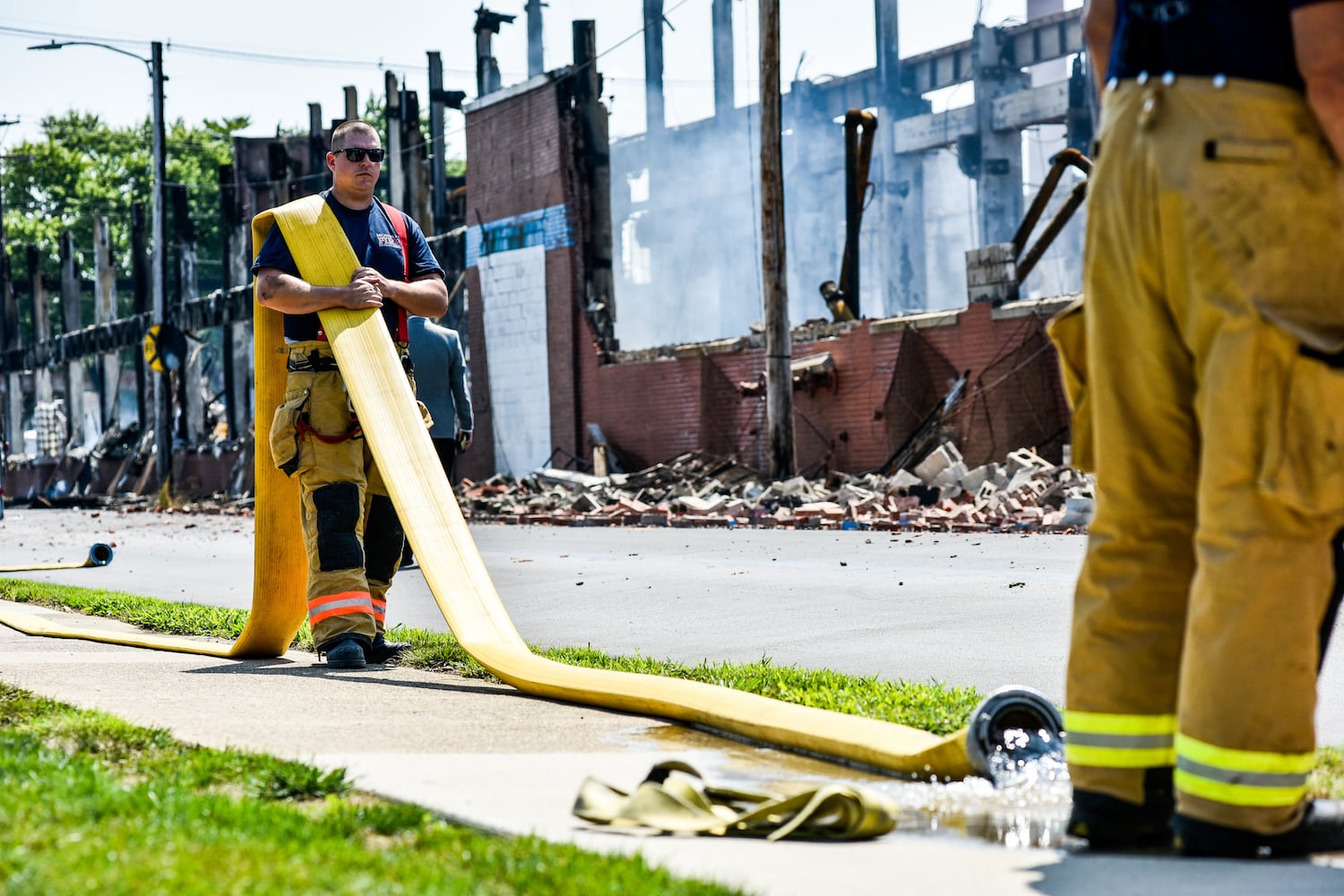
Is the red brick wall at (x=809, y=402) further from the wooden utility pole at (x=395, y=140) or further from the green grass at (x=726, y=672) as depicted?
the green grass at (x=726, y=672)

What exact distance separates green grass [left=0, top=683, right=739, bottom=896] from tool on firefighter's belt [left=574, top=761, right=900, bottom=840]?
299mm

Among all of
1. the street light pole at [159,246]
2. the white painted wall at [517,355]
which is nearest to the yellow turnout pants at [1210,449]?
the white painted wall at [517,355]

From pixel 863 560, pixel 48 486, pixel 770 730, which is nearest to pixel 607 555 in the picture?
pixel 863 560

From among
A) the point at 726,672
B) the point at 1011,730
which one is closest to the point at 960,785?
the point at 1011,730

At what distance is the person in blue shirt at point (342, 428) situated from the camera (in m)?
5.92

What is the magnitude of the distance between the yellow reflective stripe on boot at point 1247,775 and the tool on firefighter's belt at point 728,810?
58 cm

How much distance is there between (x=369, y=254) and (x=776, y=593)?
10.8 ft

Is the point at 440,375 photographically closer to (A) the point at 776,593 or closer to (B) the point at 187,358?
(A) the point at 776,593

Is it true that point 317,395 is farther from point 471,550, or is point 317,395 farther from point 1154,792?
point 1154,792

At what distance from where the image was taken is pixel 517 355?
3047cm

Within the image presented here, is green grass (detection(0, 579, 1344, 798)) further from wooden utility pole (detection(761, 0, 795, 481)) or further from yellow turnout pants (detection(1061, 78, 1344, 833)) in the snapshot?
wooden utility pole (detection(761, 0, 795, 481))

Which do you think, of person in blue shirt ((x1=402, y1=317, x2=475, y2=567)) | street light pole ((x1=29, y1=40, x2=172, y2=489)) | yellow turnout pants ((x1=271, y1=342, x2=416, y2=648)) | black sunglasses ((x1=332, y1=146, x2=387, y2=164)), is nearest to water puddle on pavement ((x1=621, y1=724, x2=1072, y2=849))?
yellow turnout pants ((x1=271, y1=342, x2=416, y2=648))

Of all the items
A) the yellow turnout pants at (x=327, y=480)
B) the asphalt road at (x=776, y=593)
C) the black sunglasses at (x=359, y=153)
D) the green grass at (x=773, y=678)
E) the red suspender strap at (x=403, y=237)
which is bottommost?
the asphalt road at (x=776, y=593)

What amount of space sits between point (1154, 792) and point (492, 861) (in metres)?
1.22
